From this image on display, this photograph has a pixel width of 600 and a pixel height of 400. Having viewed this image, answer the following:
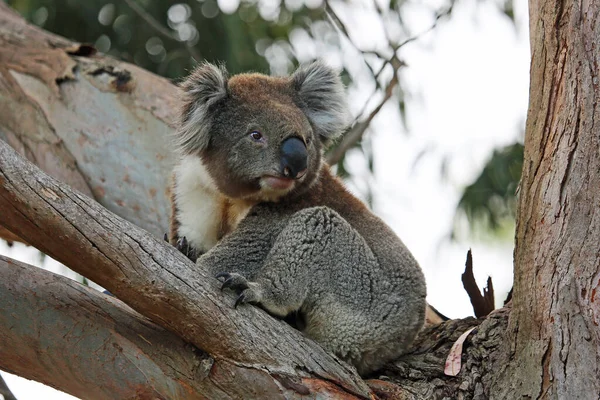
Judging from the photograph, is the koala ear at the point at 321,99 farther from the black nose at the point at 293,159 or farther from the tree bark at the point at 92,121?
the tree bark at the point at 92,121

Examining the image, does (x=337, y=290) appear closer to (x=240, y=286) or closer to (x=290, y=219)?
(x=290, y=219)

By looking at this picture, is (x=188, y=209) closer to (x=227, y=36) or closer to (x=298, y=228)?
(x=298, y=228)

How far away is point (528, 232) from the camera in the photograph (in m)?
3.62

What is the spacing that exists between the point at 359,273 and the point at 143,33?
555 cm

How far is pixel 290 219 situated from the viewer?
14.5 ft

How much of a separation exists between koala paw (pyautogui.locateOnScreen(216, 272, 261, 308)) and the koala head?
0.85 m

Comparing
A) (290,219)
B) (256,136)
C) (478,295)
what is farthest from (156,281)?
(478,295)

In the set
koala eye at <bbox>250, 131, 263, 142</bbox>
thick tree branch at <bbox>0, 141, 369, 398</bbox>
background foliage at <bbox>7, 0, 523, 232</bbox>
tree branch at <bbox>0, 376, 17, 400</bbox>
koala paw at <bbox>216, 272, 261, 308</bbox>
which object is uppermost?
background foliage at <bbox>7, 0, 523, 232</bbox>

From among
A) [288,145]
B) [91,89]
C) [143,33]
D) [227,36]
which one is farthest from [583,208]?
[143,33]

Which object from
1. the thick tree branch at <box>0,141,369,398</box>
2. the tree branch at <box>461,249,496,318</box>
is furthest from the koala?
the thick tree branch at <box>0,141,369,398</box>

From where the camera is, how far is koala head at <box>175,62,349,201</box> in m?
4.48

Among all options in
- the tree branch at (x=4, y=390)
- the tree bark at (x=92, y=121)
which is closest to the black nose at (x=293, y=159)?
the tree branch at (x=4, y=390)

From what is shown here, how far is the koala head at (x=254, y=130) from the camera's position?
448cm

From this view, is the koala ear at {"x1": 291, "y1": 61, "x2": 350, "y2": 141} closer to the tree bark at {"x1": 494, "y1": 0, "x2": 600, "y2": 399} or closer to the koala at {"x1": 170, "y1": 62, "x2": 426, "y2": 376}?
the koala at {"x1": 170, "y1": 62, "x2": 426, "y2": 376}
